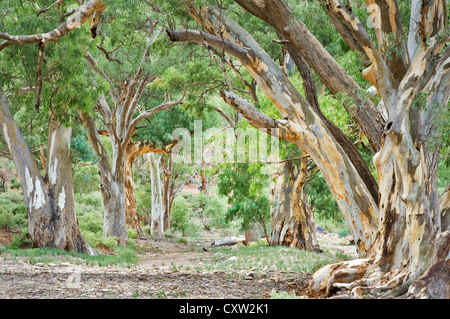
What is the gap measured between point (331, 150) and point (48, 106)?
7465 mm

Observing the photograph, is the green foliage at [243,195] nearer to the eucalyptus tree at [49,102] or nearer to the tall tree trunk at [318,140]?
the eucalyptus tree at [49,102]

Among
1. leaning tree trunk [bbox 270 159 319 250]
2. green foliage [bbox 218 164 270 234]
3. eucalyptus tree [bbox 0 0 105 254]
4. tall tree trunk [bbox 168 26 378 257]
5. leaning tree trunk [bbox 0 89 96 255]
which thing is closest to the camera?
tall tree trunk [bbox 168 26 378 257]

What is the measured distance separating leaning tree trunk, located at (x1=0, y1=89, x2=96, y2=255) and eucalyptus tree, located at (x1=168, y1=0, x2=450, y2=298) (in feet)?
17.2

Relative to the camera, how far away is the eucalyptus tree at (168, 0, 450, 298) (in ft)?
20.5

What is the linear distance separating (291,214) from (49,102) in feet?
27.2

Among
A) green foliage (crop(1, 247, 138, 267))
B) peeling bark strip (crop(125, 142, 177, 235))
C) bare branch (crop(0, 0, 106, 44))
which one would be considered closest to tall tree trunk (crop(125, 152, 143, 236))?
peeling bark strip (crop(125, 142, 177, 235))

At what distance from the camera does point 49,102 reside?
39.4 ft

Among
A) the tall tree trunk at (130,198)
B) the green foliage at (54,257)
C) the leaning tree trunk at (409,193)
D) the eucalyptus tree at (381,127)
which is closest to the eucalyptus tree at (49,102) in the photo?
the green foliage at (54,257)

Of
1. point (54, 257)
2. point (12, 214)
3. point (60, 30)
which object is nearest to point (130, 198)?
point (12, 214)

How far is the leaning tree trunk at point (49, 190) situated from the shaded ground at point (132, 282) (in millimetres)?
1852

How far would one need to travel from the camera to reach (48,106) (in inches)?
477

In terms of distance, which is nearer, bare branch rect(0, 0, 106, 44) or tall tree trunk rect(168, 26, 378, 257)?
tall tree trunk rect(168, 26, 378, 257)

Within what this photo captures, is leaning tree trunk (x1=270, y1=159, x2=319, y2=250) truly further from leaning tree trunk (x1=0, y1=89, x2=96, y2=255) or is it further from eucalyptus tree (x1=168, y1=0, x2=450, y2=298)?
eucalyptus tree (x1=168, y1=0, x2=450, y2=298)
